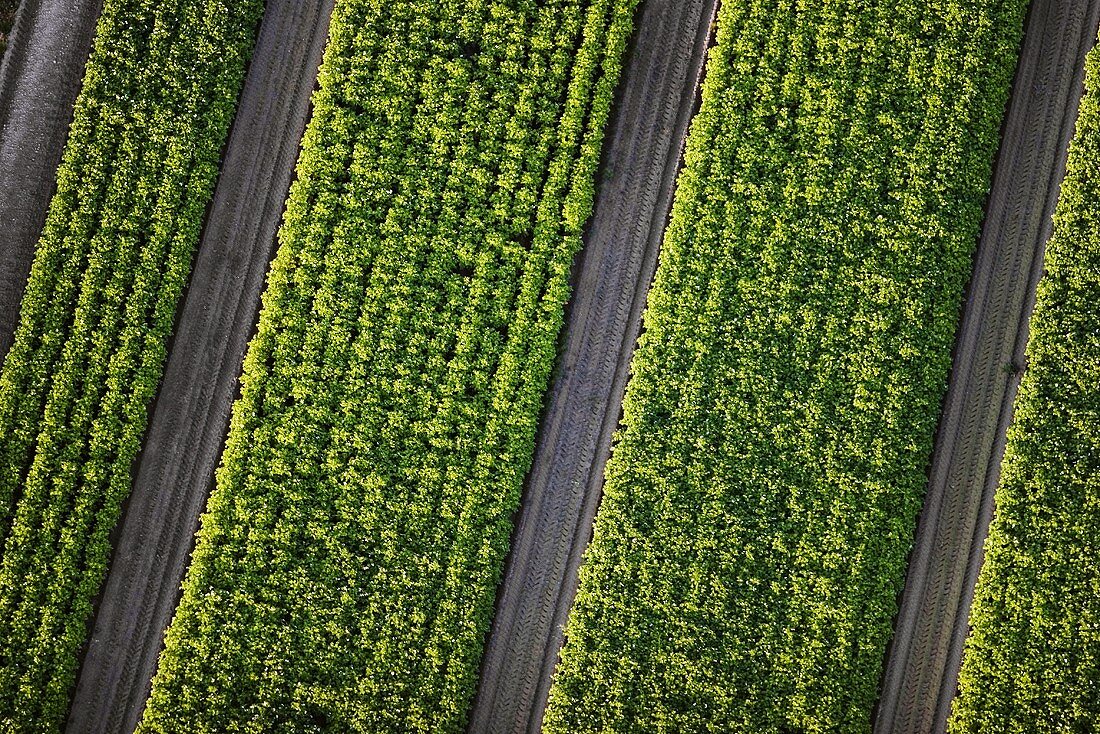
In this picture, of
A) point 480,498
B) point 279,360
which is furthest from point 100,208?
point 480,498

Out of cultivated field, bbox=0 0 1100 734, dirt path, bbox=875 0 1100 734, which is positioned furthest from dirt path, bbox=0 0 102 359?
dirt path, bbox=875 0 1100 734

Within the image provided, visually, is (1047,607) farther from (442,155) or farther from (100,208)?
(100,208)

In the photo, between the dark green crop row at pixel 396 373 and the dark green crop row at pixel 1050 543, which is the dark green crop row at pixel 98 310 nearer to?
the dark green crop row at pixel 396 373

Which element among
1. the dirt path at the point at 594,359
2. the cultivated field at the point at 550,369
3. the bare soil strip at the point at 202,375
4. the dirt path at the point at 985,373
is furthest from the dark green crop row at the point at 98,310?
the dirt path at the point at 985,373

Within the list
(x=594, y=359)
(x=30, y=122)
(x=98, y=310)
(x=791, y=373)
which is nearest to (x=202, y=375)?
(x=98, y=310)

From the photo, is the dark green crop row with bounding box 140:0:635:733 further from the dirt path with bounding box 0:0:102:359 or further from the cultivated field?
the dirt path with bounding box 0:0:102:359
